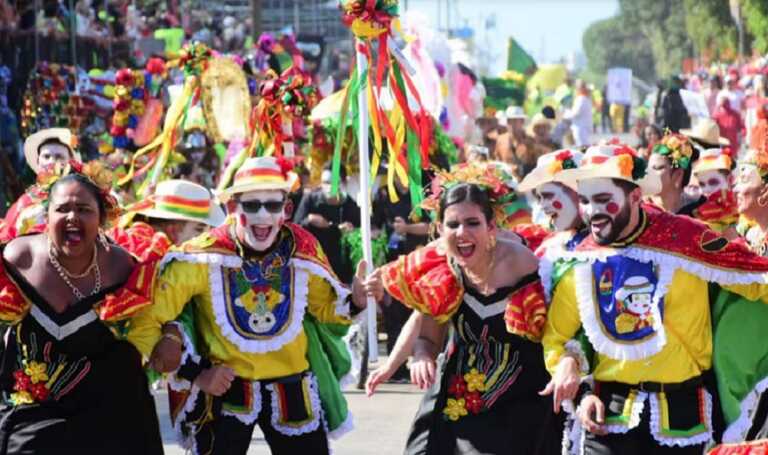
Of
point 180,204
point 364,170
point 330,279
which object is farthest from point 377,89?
point 330,279

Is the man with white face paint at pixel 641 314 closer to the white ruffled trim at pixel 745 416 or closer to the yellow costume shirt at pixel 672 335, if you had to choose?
the yellow costume shirt at pixel 672 335

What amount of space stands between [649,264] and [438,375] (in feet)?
3.97

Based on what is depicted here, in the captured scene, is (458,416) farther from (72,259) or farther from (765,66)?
(765,66)

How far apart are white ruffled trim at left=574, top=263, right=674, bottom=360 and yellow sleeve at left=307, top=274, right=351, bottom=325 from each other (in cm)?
121

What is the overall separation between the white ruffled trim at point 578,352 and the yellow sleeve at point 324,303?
1.18 m

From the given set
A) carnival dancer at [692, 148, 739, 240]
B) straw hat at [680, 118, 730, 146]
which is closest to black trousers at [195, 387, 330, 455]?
carnival dancer at [692, 148, 739, 240]

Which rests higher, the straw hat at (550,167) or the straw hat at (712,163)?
the straw hat at (550,167)

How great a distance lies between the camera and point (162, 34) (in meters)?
25.9

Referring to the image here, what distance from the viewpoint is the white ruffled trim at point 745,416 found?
24.2 ft

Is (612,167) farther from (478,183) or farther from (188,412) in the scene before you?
(188,412)

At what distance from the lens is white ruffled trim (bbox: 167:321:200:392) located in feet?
25.2

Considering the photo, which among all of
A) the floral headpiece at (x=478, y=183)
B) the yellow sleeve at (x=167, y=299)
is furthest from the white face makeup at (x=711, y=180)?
the yellow sleeve at (x=167, y=299)

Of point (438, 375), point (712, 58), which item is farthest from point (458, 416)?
point (712, 58)

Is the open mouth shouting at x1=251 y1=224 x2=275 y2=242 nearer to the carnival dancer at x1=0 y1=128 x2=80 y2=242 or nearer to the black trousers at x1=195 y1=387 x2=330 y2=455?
the black trousers at x1=195 y1=387 x2=330 y2=455
